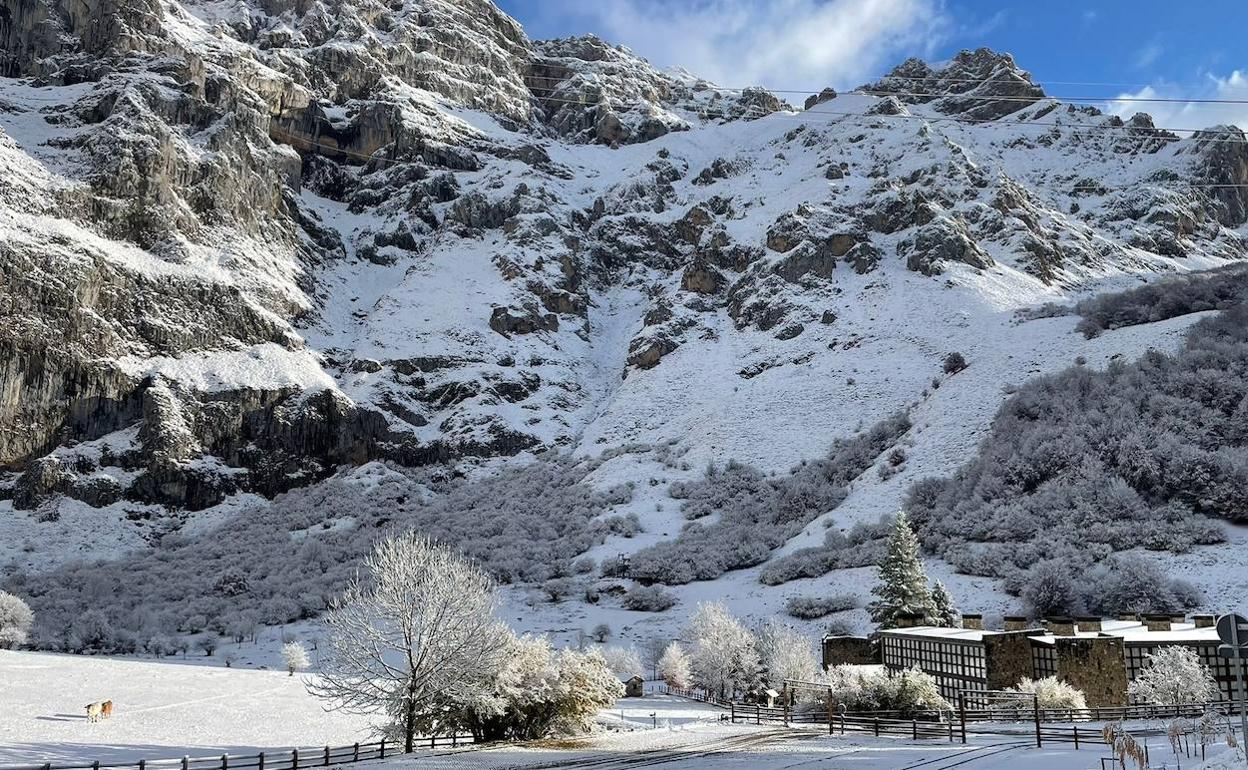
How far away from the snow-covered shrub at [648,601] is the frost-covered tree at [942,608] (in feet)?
73.3

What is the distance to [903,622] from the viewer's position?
56.7 m

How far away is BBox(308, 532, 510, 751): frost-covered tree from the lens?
94.2ft

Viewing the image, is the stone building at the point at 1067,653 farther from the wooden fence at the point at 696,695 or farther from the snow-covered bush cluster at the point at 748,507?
the snow-covered bush cluster at the point at 748,507

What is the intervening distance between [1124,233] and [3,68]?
187 m

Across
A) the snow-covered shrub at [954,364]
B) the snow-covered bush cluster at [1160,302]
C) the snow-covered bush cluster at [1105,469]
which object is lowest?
the snow-covered bush cluster at [1105,469]

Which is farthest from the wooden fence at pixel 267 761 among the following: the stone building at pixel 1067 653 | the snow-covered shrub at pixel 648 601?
the snow-covered shrub at pixel 648 601

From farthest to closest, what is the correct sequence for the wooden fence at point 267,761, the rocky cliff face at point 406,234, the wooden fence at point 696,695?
the rocky cliff face at point 406,234
the wooden fence at point 696,695
the wooden fence at point 267,761

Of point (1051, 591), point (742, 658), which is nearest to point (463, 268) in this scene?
point (742, 658)

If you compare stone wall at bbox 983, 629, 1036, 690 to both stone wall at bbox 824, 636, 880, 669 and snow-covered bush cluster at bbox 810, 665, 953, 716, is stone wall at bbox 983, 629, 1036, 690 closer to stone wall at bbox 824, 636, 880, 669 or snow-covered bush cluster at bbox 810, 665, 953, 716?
snow-covered bush cluster at bbox 810, 665, 953, 716

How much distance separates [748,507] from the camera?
88.9m

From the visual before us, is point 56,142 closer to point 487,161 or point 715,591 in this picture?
point 487,161

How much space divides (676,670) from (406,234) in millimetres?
116612

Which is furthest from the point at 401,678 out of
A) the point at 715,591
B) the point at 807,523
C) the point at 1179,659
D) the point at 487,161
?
the point at 487,161

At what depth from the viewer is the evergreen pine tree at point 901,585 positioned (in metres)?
57.6
